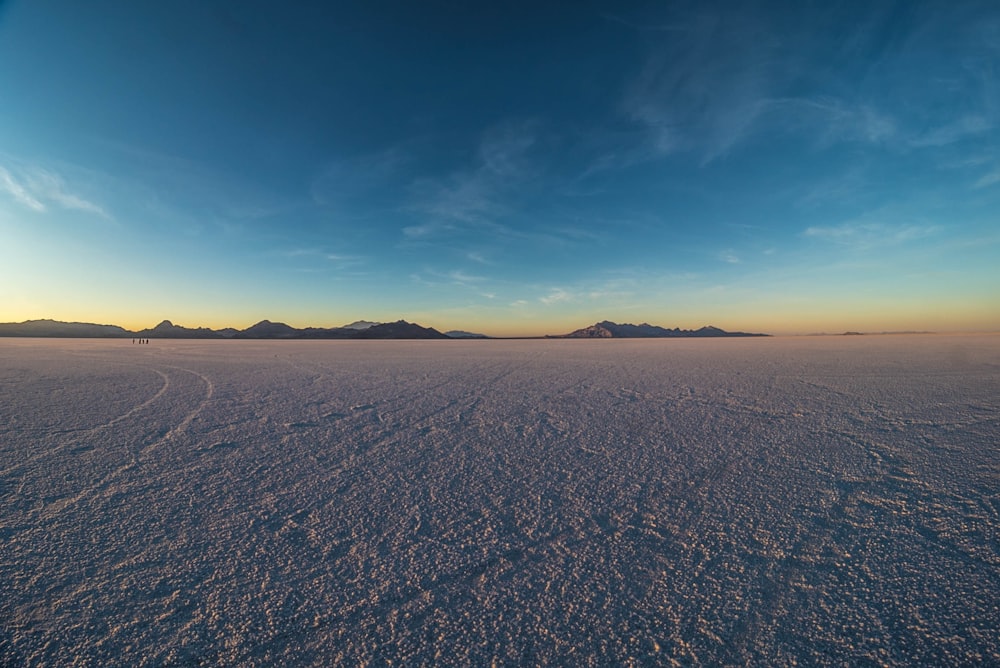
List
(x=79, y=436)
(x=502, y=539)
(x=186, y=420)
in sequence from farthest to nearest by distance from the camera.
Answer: (x=186, y=420), (x=79, y=436), (x=502, y=539)

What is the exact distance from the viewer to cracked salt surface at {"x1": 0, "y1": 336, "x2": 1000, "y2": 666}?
1.97 meters

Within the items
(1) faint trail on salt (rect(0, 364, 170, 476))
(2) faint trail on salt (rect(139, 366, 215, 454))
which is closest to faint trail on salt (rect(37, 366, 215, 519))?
(2) faint trail on salt (rect(139, 366, 215, 454))

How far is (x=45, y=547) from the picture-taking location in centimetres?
274

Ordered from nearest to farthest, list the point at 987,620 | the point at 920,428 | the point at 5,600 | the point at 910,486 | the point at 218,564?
1. the point at 987,620
2. the point at 5,600
3. the point at 218,564
4. the point at 910,486
5. the point at 920,428

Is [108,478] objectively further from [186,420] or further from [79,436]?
[186,420]

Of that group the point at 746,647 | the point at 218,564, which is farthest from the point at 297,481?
the point at 746,647

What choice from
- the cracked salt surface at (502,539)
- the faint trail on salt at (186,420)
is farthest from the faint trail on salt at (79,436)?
the faint trail on salt at (186,420)

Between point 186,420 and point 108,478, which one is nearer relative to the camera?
point 108,478

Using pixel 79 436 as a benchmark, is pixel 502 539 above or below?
below

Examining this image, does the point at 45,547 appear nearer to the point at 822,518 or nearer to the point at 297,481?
the point at 297,481

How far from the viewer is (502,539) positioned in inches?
111

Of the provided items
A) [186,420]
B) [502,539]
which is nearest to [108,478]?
[186,420]

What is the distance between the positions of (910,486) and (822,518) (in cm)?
122

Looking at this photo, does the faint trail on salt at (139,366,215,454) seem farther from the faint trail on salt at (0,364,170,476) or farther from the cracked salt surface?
the faint trail on salt at (0,364,170,476)
